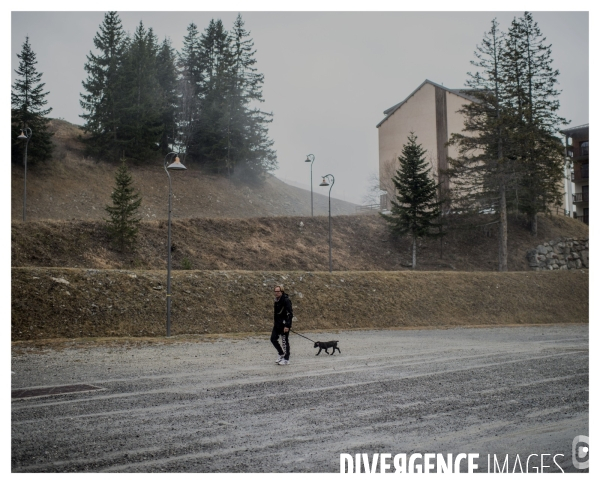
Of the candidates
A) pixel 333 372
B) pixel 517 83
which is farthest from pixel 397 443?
pixel 517 83

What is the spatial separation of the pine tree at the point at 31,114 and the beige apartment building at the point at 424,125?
29.6m

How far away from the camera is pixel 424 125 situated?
150 feet

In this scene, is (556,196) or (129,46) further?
(129,46)

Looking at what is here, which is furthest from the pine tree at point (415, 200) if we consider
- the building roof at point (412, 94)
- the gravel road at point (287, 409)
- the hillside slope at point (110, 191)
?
the gravel road at point (287, 409)

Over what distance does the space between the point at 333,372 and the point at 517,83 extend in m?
33.4

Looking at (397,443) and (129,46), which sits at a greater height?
(129,46)

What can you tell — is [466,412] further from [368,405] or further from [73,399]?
[73,399]

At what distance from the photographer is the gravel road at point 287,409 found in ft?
18.5

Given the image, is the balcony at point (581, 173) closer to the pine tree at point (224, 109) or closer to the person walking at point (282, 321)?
the pine tree at point (224, 109)

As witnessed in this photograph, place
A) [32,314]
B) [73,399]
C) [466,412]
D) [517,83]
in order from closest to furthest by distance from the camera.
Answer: [466,412] < [73,399] < [32,314] < [517,83]

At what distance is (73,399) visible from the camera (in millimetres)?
8383

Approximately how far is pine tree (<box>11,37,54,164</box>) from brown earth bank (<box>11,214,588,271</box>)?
1649cm

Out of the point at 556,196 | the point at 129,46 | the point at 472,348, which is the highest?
the point at 129,46

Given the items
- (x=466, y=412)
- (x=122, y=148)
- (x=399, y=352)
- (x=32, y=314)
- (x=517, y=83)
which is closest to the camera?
(x=466, y=412)
